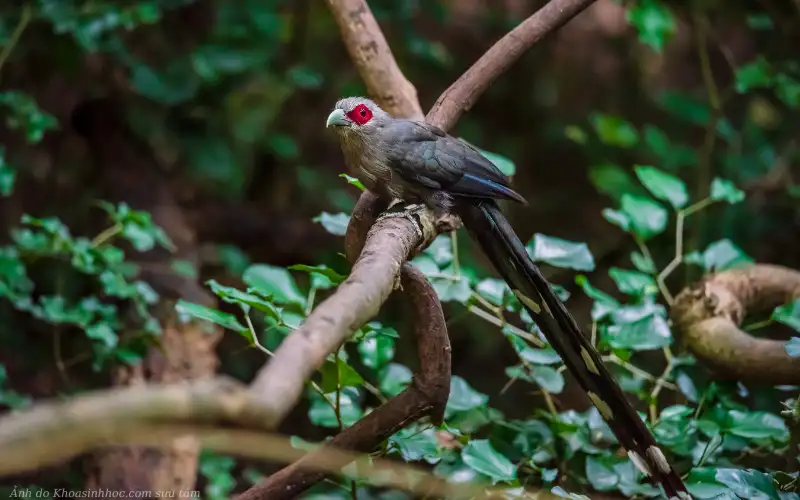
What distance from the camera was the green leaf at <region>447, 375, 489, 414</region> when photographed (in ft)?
6.05

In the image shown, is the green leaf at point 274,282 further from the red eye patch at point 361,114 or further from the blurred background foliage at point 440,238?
the red eye patch at point 361,114

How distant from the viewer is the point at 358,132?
1.89 m

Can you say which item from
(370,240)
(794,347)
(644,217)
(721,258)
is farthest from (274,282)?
(721,258)

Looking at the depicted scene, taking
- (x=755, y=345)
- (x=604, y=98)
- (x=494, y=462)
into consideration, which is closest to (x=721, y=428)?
(x=755, y=345)

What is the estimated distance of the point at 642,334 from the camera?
1845 millimetres

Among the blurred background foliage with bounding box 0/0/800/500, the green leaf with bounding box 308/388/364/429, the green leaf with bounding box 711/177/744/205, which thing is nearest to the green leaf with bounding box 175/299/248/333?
the blurred background foliage with bounding box 0/0/800/500

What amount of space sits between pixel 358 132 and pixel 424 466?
878 millimetres

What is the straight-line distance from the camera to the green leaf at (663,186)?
2.18 metres

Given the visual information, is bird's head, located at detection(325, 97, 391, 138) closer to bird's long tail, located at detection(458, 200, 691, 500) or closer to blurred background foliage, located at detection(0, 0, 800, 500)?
blurred background foliage, located at detection(0, 0, 800, 500)

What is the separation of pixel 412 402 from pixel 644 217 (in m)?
1.08

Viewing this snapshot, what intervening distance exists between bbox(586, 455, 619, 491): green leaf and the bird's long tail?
0.09m

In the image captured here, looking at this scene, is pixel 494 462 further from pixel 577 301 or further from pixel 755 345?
pixel 577 301

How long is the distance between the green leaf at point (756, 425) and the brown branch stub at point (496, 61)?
96cm

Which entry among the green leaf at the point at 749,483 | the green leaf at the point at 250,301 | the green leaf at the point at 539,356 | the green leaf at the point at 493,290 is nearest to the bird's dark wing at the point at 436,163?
the green leaf at the point at 493,290
